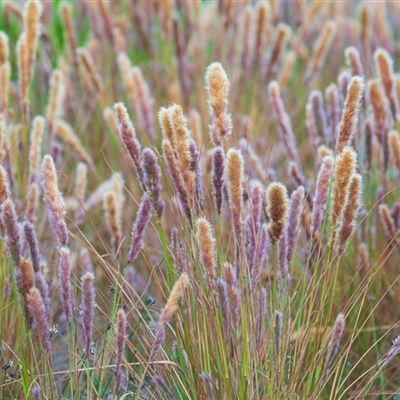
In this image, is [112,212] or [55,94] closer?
[112,212]

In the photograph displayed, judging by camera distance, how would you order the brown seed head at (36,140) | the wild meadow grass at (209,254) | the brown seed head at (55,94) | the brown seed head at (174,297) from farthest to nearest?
the brown seed head at (55,94), the brown seed head at (36,140), the wild meadow grass at (209,254), the brown seed head at (174,297)

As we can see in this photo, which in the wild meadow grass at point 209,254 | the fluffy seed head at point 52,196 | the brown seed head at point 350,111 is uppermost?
the brown seed head at point 350,111

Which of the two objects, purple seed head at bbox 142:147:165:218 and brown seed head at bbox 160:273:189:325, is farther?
purple seed head at bbox 142:147:165:218

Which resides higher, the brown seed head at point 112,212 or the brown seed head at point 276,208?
the brown seed head at point 276,208

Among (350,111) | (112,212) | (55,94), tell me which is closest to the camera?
(350,111)

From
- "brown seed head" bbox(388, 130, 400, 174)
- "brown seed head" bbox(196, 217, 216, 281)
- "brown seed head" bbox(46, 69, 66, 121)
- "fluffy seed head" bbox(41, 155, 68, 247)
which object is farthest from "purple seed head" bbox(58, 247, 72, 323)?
"brown seed head" bbox(46, 69, 66, 121)

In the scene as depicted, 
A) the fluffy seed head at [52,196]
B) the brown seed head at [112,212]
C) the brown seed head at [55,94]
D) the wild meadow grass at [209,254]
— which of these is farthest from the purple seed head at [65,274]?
the brown seed head at [55,94]

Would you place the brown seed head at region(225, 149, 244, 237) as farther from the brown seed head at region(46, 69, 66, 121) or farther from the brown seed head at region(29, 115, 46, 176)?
the brown seed head at region(46, 69, 66, 121)

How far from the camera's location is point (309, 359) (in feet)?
6.22

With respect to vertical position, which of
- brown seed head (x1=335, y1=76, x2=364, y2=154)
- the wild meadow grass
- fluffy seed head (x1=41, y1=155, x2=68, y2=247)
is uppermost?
brown seed head (x1=335, y1=76, x2=364, y2=154)

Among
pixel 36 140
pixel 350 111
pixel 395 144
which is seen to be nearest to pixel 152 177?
pixel 350 111

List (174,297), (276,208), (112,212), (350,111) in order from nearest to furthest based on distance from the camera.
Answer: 1. (174,297)
2. (276,208)
3. (350,111)
4. (112,212)

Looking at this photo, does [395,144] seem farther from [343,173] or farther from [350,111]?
[343,173]

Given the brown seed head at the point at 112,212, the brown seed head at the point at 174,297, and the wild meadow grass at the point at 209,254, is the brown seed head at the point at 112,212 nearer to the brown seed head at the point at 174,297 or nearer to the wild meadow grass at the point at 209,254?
the wild meadow grass at the point at 209,254
